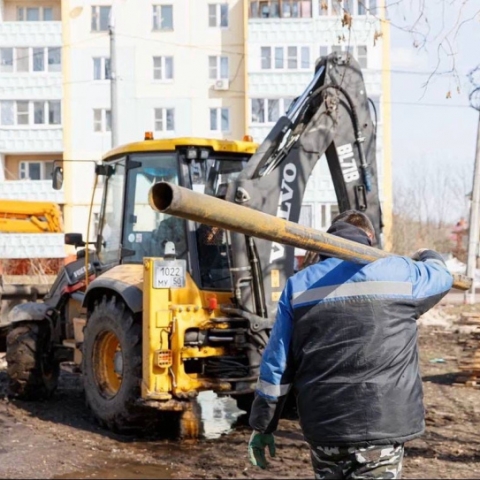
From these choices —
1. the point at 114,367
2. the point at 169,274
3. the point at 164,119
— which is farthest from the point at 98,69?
the point at 169,274

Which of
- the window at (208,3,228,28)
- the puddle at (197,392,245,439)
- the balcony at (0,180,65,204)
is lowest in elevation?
the puddle at (197,392,245,439)

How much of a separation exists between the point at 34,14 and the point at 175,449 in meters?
28.8

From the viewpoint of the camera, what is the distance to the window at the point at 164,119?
32.1 m

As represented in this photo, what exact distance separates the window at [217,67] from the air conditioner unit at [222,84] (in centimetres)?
17

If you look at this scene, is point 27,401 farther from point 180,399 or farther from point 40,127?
point 40,127

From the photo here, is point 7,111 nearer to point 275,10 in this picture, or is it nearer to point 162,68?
point 275,10

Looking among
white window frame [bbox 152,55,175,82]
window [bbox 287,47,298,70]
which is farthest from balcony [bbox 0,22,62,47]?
window [bbox 287,47,298,70]

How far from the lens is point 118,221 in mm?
9305

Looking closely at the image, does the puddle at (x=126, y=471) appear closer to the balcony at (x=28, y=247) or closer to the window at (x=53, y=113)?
the balcony at (x=28, y=247)

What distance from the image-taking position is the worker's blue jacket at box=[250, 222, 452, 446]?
13.4ft

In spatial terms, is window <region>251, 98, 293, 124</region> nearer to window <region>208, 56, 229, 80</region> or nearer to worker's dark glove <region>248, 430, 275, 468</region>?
window <region>208, 56, 229, 80</region>

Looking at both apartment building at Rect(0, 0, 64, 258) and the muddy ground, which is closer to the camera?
the muddy ground

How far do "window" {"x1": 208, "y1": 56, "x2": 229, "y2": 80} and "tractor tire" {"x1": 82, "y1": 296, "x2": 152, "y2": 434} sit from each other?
24.8 metres

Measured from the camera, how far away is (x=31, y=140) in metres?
39.1
